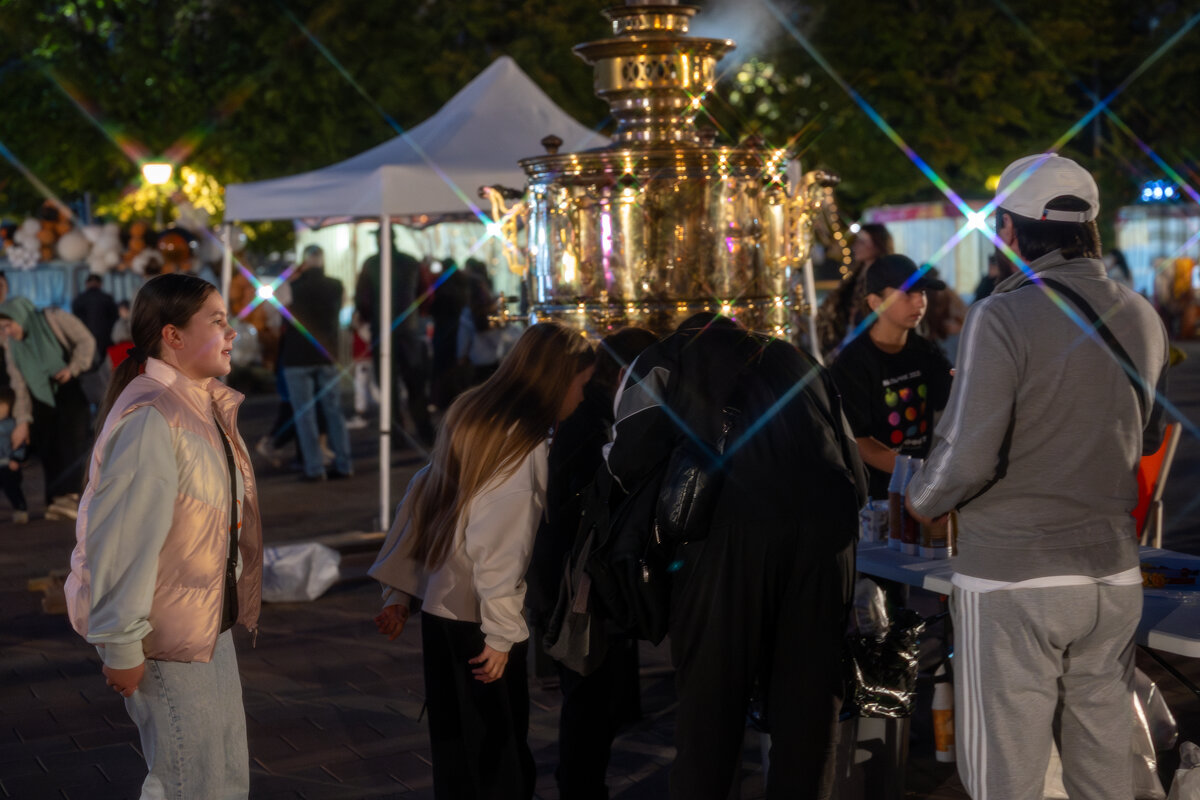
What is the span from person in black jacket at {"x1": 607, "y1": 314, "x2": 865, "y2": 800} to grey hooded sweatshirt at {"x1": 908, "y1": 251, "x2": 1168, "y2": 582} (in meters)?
0.51

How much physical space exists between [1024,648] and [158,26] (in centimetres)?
2260

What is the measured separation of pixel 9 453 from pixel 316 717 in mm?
5903

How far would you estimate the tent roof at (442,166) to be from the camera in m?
9.34

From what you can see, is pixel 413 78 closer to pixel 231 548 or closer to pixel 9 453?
pixel 9 453

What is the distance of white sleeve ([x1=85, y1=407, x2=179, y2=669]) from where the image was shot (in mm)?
3201

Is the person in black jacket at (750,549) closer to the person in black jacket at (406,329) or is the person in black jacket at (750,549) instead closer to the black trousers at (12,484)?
the black trousers at (12,484)

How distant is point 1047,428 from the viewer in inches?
128

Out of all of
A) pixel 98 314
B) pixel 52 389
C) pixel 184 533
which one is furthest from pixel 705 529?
pixel 98 314

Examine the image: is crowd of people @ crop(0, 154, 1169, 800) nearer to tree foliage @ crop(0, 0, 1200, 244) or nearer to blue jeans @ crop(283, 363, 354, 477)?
blue jeans @ crop(283, 363, 354, 477)

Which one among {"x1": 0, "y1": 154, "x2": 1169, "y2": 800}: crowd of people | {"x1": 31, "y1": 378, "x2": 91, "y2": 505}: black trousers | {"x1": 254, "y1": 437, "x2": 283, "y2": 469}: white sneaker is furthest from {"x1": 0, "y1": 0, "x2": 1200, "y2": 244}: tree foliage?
{"x1": 0, "y1": 154, "x2": 1169, "y2": 800}: crowd of people

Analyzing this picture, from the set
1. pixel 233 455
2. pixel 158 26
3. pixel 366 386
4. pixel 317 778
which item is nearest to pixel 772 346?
pixel 233 455

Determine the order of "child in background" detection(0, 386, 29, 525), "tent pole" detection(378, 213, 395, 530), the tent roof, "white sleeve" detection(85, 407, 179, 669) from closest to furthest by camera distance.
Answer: "white sleeve" detection(85, 407, 179, 669), the tent roof, "tent pole" detection(378, 213, 395, 530), "child in background" detection(0, 386, 29, 525)

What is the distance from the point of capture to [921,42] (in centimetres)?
2438

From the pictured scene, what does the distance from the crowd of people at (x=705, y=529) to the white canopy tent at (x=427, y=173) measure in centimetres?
498
